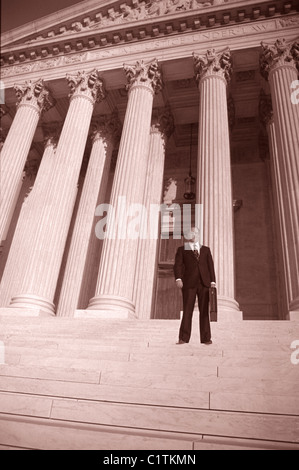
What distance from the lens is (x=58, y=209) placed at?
17.1 metres

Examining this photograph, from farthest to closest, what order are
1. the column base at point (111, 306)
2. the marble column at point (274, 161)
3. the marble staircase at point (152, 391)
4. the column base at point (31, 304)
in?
the marble column at point (274, 161), the column base at point (31, 304), the column base at point (111, 306), the marble staircase at point (152, 391)

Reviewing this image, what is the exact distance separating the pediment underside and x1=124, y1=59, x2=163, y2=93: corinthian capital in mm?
2470

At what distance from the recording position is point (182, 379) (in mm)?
7086

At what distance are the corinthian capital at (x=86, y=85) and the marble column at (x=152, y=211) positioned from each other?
13.7 feet

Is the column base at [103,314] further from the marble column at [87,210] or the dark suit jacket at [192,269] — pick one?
the dark suit jacket at [192,269]

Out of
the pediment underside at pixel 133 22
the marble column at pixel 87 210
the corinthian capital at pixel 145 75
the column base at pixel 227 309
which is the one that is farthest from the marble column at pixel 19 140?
the column base at pixel 227 309

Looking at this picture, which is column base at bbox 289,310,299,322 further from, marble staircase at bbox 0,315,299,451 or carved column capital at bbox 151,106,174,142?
carved column capital at bbox 151,106,174,142

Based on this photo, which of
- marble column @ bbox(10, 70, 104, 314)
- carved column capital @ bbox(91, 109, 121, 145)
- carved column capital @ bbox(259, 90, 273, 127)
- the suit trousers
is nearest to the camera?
the suit trousers

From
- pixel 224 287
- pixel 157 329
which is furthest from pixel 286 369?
pixel 224 287

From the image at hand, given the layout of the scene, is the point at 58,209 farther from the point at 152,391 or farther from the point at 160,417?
the point at 160,417

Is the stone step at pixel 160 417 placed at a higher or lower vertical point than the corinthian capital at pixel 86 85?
lower

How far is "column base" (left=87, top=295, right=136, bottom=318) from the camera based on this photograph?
13337 mm

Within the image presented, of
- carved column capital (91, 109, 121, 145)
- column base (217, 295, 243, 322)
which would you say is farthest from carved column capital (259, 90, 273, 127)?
column base (217, 295, 243, 322)

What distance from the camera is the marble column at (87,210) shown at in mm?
18406
